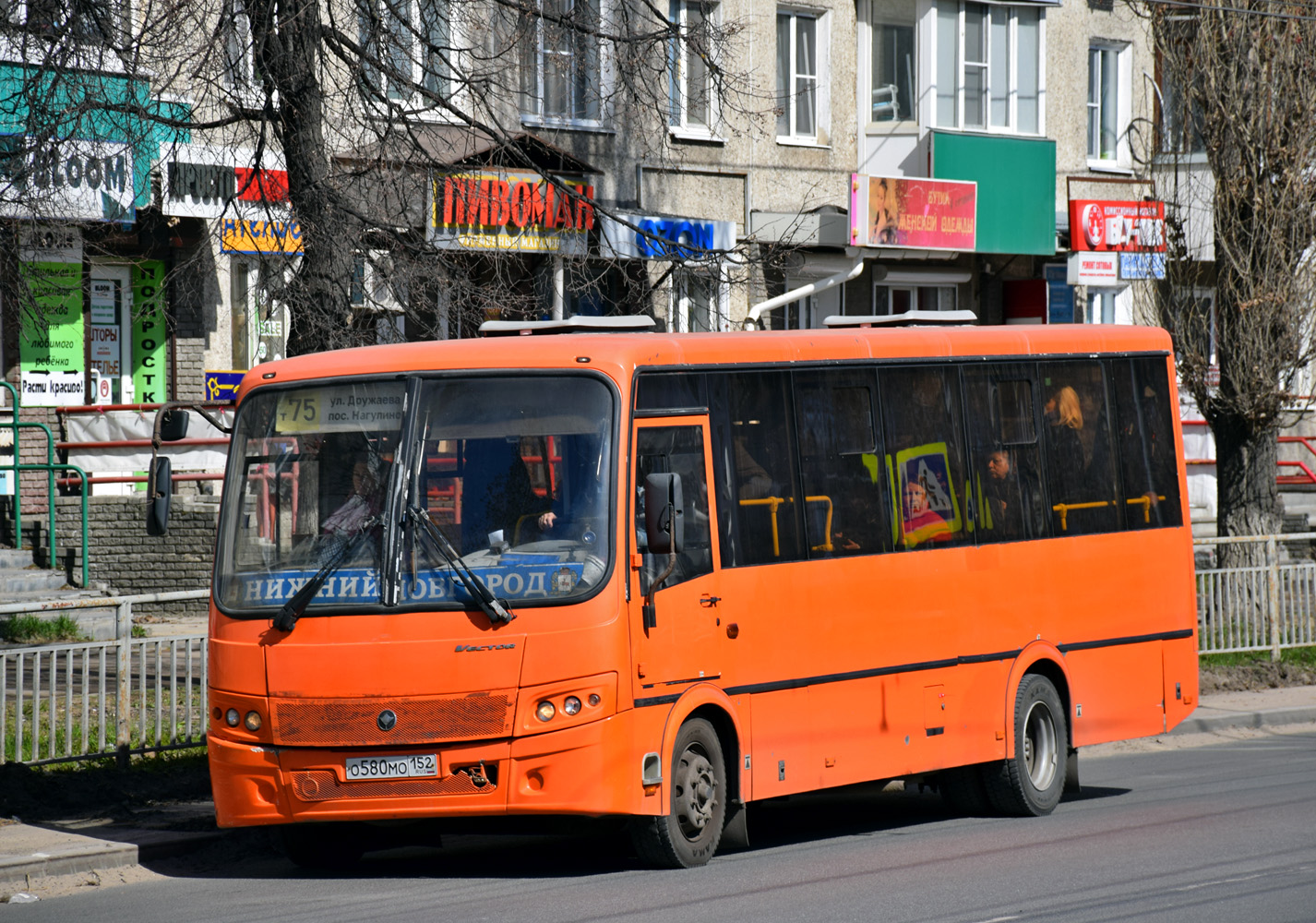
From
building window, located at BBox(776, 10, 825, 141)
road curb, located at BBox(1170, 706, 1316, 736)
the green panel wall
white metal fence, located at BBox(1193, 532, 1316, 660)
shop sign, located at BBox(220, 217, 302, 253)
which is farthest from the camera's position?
the green panel wall

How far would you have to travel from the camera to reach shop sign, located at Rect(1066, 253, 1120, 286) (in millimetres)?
28641

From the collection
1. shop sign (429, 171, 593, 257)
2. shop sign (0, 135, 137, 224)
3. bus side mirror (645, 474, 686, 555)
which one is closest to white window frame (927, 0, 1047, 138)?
shop sign (429, 171, 593, 257)

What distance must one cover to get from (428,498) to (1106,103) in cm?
2468

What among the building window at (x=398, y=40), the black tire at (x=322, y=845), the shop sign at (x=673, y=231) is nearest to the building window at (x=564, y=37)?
the building window at (x=398, y=40)

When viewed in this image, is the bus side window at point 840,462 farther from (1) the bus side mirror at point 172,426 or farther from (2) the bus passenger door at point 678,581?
(1) the bus side mirror at point 172,426

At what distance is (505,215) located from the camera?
2136cm

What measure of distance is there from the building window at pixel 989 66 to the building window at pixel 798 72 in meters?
2.02

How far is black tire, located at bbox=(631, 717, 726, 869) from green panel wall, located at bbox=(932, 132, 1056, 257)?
19063mm

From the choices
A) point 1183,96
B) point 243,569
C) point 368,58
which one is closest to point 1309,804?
point 243,569

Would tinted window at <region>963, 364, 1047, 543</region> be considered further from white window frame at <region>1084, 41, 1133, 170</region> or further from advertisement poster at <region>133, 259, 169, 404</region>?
white window frame at <region>1084, 41, 1133, 170</region>

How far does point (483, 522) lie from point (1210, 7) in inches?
610

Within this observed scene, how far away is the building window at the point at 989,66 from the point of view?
28172 mm

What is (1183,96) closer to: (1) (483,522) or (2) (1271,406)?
(2) (1271,406)

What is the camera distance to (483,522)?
8.94 m
